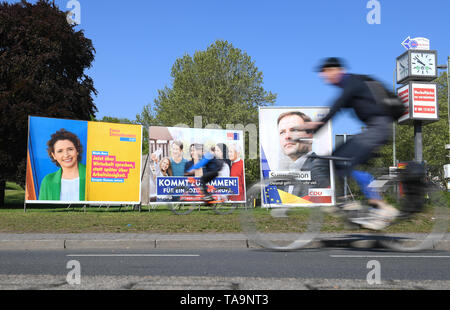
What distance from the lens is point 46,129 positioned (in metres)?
16.8

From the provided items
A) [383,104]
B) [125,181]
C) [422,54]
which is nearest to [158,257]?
[383,104]

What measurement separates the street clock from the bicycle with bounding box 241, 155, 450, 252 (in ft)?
84.2

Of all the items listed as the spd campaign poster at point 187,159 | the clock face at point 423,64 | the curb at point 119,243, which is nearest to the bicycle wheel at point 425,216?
the curb at point 119,243

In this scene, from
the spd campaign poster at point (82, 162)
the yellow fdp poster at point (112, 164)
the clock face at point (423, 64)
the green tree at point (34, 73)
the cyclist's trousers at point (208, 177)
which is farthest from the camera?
the clock face at point (423, 64)

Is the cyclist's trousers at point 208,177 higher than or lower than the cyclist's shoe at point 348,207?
higher

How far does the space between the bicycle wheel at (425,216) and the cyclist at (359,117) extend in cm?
24

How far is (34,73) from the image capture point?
23.7 meters

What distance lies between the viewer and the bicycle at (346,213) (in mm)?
5723

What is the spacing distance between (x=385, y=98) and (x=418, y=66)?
27.8 meters

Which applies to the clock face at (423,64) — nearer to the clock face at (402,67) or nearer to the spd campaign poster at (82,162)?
the clock face at (402,67)

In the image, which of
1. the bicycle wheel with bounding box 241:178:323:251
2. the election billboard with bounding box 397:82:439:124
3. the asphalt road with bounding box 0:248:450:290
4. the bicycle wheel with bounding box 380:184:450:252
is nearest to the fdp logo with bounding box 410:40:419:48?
the election billboard with bounding box 397:82:439:124

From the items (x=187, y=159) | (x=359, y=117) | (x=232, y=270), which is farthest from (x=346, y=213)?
(x=187, y=159)

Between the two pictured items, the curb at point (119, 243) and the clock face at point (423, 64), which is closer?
the curb at point (119, 243)

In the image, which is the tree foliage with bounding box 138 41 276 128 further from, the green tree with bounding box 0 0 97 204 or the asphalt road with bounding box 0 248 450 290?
the asphalt road with bounding box 0 248 450 290
